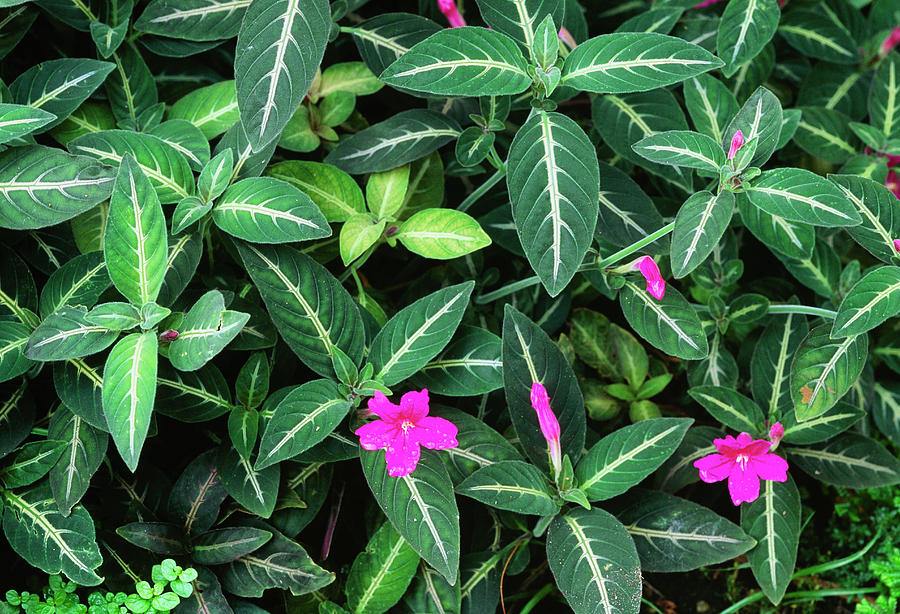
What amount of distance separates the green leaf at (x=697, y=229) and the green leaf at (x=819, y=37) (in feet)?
2.88

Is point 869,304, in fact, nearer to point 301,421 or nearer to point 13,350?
point 301,421

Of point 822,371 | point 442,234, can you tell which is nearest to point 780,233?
point 822,371

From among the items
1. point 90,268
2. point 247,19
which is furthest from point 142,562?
point 247,19

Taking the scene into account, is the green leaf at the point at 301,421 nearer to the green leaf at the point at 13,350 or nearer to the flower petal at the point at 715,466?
the green leaf at the point at 13,350

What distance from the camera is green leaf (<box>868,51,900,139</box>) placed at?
1774 millimetres

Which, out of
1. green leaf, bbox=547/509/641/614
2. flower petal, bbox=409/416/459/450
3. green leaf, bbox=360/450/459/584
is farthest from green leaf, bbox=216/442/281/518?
green leaf, bbox=547/509/641/614

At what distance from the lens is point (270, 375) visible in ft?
4.85

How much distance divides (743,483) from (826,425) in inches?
12.2

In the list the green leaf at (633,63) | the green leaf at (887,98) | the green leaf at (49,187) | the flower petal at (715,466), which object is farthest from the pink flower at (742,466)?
the green leaf at (49,187)

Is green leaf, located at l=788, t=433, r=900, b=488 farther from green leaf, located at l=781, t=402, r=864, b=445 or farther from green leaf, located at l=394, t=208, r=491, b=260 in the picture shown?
green leaf, located at l=394, t=208, r=491, b=260

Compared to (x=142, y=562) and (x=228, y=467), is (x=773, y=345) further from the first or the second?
(x=142, y=562)

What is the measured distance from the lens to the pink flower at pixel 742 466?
1337mm

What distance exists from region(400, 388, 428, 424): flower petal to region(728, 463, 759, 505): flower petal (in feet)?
1.80

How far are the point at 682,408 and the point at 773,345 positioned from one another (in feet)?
1.02
